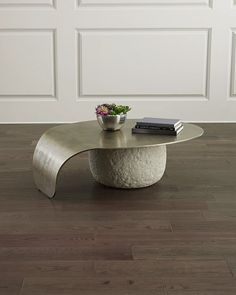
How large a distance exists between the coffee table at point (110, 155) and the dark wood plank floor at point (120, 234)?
0.05m

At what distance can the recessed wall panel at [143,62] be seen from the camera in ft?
13.5

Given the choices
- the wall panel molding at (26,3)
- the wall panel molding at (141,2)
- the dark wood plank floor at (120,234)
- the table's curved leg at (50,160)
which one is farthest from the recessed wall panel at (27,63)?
the table's curved leg at (50,160)

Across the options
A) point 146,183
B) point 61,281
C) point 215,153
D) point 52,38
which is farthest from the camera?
point 52,38

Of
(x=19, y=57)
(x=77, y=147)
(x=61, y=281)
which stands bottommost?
(x=61, y=281)

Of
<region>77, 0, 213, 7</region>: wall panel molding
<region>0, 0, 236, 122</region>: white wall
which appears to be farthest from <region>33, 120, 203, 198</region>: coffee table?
<region>77, 0, 213, 7</region>: wall panel molding

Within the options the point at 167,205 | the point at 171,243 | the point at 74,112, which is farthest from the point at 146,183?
the point at 74,112

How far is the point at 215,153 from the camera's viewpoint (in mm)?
3230

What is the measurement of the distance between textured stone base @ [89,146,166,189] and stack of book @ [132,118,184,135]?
79mm

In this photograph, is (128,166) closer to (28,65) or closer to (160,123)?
(160,123)

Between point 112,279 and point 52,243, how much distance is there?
35 centimetres

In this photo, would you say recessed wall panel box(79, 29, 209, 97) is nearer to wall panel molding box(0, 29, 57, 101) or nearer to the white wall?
the white wall

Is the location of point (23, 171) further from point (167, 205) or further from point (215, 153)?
point (215, 153)

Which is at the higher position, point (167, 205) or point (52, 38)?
point (52, 38)

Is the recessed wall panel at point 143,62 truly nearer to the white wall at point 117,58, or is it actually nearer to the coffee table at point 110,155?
the white wall at point 117,58
